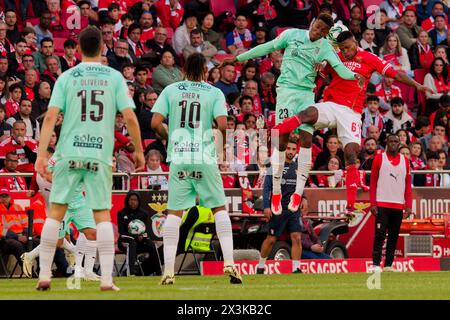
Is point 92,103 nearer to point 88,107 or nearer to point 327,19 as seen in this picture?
point 88,107

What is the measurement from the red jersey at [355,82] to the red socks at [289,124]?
1.05 m

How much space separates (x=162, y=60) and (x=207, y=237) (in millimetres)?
6288

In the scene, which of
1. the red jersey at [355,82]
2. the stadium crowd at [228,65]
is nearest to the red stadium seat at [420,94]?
the stadium crowd at [228,65]

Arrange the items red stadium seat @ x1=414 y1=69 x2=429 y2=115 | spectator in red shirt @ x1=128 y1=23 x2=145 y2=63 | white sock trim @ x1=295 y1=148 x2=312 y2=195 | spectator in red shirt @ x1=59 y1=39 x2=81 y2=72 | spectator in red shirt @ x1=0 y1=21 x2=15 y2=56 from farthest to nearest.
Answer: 1. red stadium seat @ x1=414 y1=69 x2=429 y2=115
2. spectator in red shirt @ x1=128 y1=23 x2=145 y2=63
3. spectator in red shirt @ x1=59 y1=39 x2=81 y2=72
4. spectator in red shirt @ x1=0 y1=21 x2=15 y2=56
5. white sock trim @ x1=295 y1=148 x2=312 y2=195

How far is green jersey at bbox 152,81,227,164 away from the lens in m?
17.5

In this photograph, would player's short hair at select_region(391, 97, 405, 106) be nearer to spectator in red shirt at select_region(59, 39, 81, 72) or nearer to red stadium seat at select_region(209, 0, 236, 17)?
red stadium seat at select_region(209, 0, 236, 17)

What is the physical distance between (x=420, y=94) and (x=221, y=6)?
5543 millimetres

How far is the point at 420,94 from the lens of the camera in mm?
33062

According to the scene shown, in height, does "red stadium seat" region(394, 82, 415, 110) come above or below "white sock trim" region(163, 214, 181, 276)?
above

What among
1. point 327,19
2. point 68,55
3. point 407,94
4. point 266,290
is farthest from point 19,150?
point 407,94

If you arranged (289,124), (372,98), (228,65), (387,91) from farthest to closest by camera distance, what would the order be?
(387,91), (372,98), (228,65), (289,124)

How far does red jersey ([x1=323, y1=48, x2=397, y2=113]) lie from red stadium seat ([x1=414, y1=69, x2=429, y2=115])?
11.8m

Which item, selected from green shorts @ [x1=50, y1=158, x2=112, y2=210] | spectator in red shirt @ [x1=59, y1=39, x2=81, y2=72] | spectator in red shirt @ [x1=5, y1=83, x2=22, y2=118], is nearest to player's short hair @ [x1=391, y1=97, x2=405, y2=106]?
spectator in red shirt @ [x1=59, y1=39, x2=81, y2=72]

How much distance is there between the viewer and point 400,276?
67.1 feet
